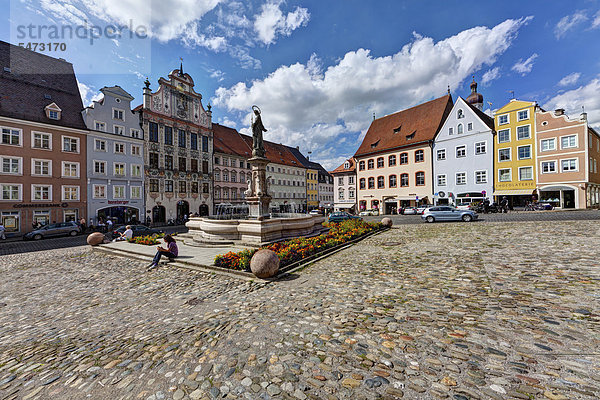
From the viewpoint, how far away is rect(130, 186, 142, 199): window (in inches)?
1256

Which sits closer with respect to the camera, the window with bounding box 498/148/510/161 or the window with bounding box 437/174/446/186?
the window with bounding box 498/148/510/161

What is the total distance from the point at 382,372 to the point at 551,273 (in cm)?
630

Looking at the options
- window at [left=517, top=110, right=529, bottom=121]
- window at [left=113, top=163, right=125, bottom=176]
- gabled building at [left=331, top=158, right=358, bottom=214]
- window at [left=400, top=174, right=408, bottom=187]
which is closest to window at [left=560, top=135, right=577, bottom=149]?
window at [left=517, top=110, right=529, bottom=121]

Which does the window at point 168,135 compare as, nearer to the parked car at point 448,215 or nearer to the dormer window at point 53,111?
the dormer window at point 53,111

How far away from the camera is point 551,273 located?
6.36 metres

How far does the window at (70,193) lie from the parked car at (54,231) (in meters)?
5.30

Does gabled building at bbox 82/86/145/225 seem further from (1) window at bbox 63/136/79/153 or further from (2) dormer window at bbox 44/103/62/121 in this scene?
(2) dormer window at bbox 44/103/62/121

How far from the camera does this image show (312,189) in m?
67.2

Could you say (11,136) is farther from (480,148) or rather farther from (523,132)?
(523,132)

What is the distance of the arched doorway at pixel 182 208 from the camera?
36.6m

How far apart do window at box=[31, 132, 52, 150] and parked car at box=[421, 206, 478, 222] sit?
127 feet

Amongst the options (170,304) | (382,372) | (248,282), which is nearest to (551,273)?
(382,372)

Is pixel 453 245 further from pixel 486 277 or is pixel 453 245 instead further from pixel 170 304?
pixel 170 304

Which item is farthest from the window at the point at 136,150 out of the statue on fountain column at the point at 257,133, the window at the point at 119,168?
the statue on fountain column at the point at 257,133
